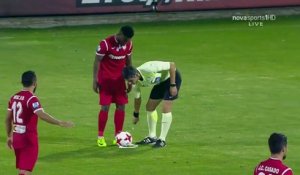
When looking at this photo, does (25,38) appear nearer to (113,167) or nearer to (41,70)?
(41,70)

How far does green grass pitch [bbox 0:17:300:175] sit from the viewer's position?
17047mm

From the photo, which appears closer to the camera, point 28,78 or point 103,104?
point 28,78

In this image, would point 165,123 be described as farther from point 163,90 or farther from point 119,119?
point 119,119

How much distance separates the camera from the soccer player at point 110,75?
17.9m

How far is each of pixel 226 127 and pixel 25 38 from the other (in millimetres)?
14253

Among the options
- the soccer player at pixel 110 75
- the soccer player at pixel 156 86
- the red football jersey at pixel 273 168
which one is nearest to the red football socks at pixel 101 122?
the soccer player at pixel 110 75

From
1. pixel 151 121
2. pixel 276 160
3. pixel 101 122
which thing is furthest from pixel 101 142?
pixel 276 160

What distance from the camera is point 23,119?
46.4ft

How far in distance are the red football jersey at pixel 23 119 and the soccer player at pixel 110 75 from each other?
3800 millimetres

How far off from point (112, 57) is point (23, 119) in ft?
13.6

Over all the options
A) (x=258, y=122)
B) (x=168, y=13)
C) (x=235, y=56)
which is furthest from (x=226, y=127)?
(x=168, y=13)

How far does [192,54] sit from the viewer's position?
30.2 metres

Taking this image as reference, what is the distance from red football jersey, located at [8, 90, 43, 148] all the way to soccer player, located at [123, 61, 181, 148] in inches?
119

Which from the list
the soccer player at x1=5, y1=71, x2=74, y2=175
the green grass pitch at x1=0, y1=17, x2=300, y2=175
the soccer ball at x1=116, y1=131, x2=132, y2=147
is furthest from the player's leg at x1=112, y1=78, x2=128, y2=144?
the soccer player at x1=5, y1=71, x2=74, y2=175
